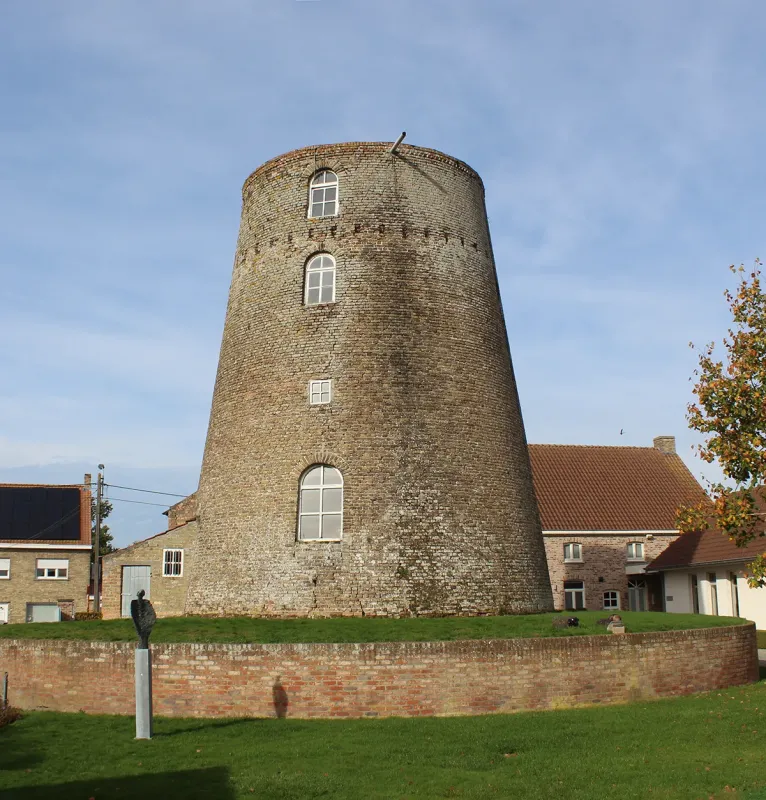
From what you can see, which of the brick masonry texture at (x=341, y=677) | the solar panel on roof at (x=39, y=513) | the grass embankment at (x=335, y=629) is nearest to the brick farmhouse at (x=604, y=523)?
the grass embankment at (x=335, y=629)

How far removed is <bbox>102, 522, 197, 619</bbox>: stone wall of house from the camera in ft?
109

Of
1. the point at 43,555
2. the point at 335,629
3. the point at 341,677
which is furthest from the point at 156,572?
the point at 341,677

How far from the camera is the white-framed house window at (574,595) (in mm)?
36562

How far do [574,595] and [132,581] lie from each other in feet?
57.3

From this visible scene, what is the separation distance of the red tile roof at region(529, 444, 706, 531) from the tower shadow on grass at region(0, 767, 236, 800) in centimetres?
2731

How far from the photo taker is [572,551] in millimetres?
37094

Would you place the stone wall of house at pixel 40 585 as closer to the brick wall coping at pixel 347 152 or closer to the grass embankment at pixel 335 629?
the grass embankment at pixel 335 629

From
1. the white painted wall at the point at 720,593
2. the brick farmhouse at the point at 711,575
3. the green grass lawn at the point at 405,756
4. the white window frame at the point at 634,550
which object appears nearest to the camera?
the green grass lawn at the point at 405,756

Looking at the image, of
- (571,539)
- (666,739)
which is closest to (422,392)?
(666,739)

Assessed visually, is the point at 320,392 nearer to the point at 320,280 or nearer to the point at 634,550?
the point at 320,280

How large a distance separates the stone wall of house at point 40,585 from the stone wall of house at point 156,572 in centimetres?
873

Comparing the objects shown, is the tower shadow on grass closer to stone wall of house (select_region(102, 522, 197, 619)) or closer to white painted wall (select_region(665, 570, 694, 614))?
stone wall of house (select_region(102, 522, 197, 619))

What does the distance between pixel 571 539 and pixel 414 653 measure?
23.9 metres

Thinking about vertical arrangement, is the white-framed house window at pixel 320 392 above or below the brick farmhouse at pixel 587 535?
above
